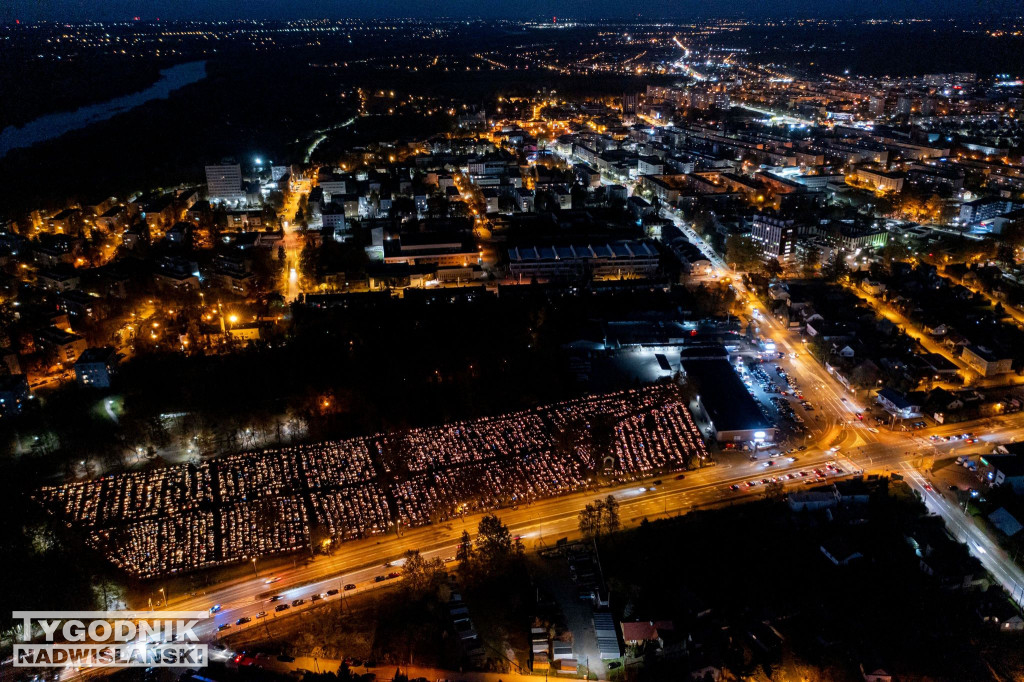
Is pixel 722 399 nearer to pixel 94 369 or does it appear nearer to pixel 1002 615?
pixel 1002 615

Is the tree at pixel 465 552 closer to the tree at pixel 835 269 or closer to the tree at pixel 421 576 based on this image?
the tree at pixel 421 576

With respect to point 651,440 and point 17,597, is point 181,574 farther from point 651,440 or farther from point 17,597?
point 651,440

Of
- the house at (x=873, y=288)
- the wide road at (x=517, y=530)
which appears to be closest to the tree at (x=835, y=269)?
the house at (x=873, y=288)

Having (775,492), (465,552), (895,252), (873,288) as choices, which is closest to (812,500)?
(775,492)

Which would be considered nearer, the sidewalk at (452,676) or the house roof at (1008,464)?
the sidewalk at (452,676)

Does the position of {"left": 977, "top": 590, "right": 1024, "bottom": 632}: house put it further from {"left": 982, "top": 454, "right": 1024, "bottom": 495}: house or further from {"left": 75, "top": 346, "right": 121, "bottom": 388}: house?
{"left": 75, "top": 346, "right": 121, "bottom": 388}: house

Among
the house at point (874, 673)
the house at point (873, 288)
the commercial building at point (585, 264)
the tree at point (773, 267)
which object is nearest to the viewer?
the house at point (874, 673)

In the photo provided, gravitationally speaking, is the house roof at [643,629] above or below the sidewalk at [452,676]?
above
